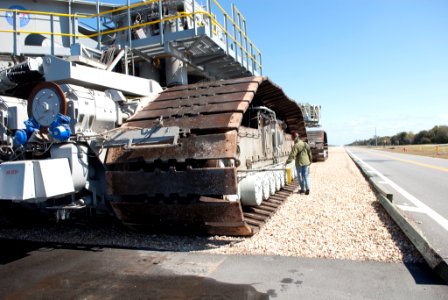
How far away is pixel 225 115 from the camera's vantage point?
502cm

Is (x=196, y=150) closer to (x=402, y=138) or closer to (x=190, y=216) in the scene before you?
(x=190, y=216)

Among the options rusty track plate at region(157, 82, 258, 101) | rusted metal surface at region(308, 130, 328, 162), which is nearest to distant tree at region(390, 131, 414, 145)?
rusted metal surface at region(308, 130, 328, 162)

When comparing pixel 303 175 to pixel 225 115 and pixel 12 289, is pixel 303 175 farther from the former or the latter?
pixel 12 289

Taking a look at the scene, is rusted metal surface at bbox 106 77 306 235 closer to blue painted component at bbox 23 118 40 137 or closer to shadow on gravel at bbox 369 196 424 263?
blue painted component at bbox 23 118 40 137

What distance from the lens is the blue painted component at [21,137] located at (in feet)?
16.2

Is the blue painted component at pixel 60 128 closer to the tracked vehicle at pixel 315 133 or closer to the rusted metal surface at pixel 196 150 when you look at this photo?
the rusted metal surface at pixel 196 150

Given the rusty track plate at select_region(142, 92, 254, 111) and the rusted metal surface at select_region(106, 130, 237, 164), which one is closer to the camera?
the rusted metal surface at select_region(106, 130, 237, 164)

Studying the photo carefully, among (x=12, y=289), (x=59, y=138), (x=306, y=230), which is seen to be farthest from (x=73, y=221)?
(x=306, y=230)

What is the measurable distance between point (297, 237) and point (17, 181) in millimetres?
3677

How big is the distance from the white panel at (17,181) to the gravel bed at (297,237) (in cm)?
154

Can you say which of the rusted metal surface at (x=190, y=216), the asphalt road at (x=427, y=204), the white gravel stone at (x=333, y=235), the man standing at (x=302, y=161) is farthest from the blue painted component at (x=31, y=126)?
the man standing at (x=302, y=161)

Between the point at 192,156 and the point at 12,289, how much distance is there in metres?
2.41

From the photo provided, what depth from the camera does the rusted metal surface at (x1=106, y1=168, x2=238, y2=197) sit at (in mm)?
4496

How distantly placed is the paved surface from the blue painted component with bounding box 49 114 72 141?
1586 mm
